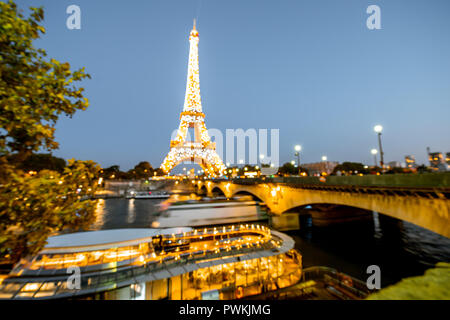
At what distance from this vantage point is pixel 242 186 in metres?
46.5

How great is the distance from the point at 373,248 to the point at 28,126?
31.8 metres

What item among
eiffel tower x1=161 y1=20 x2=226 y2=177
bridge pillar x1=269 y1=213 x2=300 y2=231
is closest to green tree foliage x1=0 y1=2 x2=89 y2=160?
bridge pillar x1=269 y1=213 x2=300 y2=231

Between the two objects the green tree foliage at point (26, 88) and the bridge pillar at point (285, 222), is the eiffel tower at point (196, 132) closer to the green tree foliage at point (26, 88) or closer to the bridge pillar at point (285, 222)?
the bridge pillar at point (285, 222)

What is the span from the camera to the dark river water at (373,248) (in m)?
19.1

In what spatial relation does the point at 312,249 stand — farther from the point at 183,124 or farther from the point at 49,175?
the point at 183,124

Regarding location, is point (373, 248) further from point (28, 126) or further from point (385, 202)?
point (28, 126)

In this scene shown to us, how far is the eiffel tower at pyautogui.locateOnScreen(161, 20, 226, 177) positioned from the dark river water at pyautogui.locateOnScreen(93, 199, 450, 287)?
56.2 metres

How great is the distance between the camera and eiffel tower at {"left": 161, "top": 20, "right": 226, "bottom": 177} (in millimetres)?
80188

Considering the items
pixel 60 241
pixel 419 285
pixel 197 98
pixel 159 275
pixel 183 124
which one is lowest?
pixel 159 275

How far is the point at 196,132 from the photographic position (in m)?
88.4
